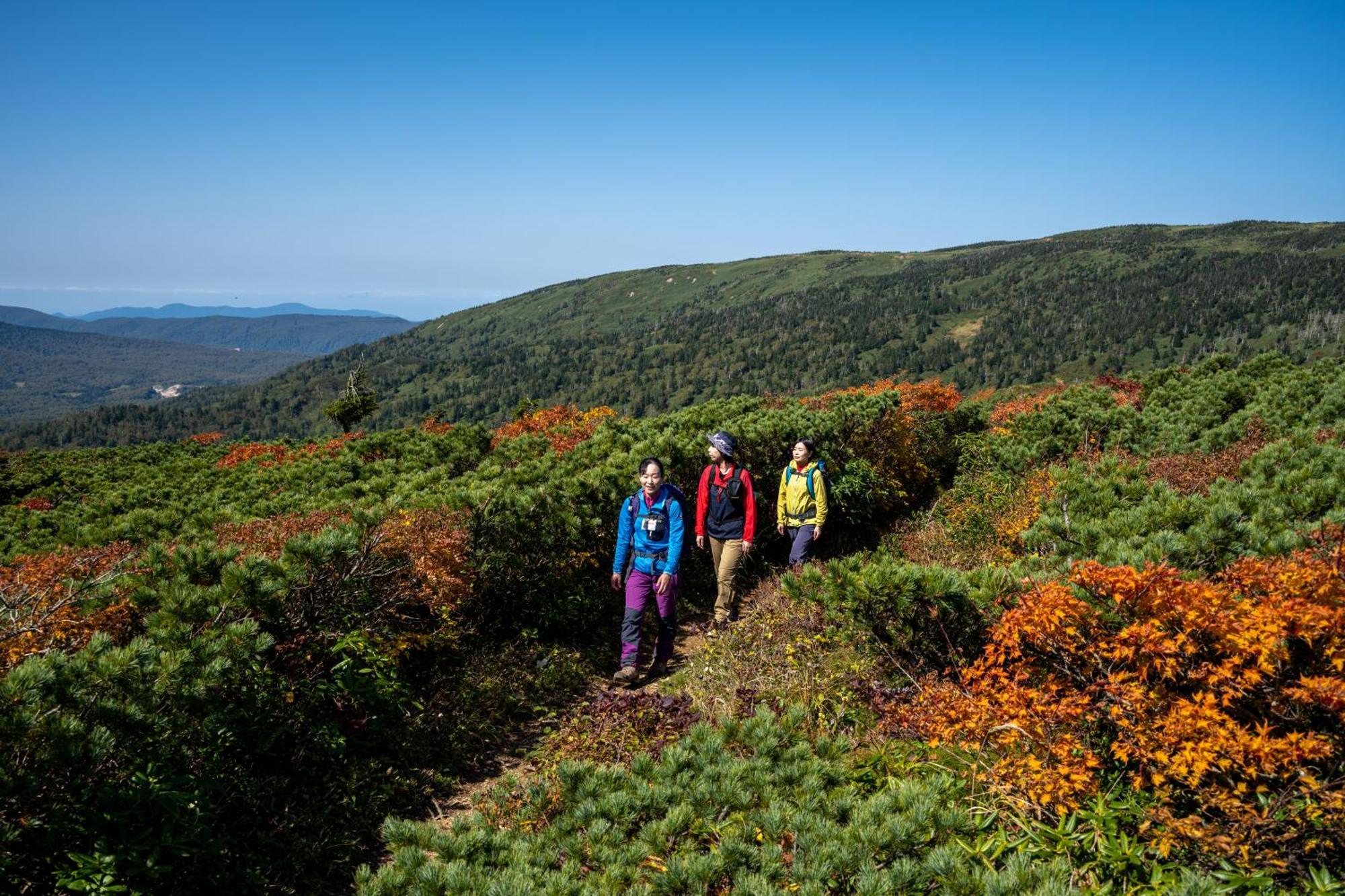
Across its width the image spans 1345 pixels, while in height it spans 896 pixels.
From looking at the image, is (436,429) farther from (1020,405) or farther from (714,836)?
(1020,405)

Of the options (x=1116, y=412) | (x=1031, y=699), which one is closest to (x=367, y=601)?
(x=1031, y=699)

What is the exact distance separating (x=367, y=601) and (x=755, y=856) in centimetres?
343

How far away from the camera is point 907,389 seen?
50.1 feet

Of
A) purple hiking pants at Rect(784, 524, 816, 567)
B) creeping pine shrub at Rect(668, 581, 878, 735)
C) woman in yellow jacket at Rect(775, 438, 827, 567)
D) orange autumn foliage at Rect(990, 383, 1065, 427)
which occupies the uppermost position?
orange autumn foliage at Rect(990, 383, 1065, 427)

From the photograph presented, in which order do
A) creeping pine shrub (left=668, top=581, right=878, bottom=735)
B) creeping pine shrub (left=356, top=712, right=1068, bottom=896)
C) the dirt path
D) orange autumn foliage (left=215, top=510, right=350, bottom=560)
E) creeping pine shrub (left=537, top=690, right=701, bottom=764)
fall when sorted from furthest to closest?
orange autumn foliage (left=215, top=510, right=350, bottom=560), creeping pine shrub (left=668, top=581, right=878, bottom=735), creeping pine shrub (left=537, top=690, right=701, bottom=764), the dirt path, creeping pine shrub (left=356, top=712, right=1068, bottom=896)

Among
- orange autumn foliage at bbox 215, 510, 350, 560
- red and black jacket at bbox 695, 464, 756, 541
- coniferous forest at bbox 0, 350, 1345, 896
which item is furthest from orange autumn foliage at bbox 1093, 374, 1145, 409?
orange autumn foliage at bbox 215, 510, 350, 560

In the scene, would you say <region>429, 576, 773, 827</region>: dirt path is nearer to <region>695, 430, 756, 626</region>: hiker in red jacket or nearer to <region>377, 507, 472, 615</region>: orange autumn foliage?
<region>695, 430, 756, 626</region>: hiker in red jacket

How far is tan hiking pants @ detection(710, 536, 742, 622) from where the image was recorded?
7.20 m

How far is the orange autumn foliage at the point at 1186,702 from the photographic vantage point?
2779 mm

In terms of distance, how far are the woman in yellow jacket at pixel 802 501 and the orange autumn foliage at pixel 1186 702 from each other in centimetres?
358

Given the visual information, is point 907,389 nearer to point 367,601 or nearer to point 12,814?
point 367,601

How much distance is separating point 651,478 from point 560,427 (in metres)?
5.75

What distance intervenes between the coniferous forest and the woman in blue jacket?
0.57 meters

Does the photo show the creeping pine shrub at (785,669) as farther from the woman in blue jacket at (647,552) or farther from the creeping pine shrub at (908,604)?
the woman in blue jacket at (647,552)
